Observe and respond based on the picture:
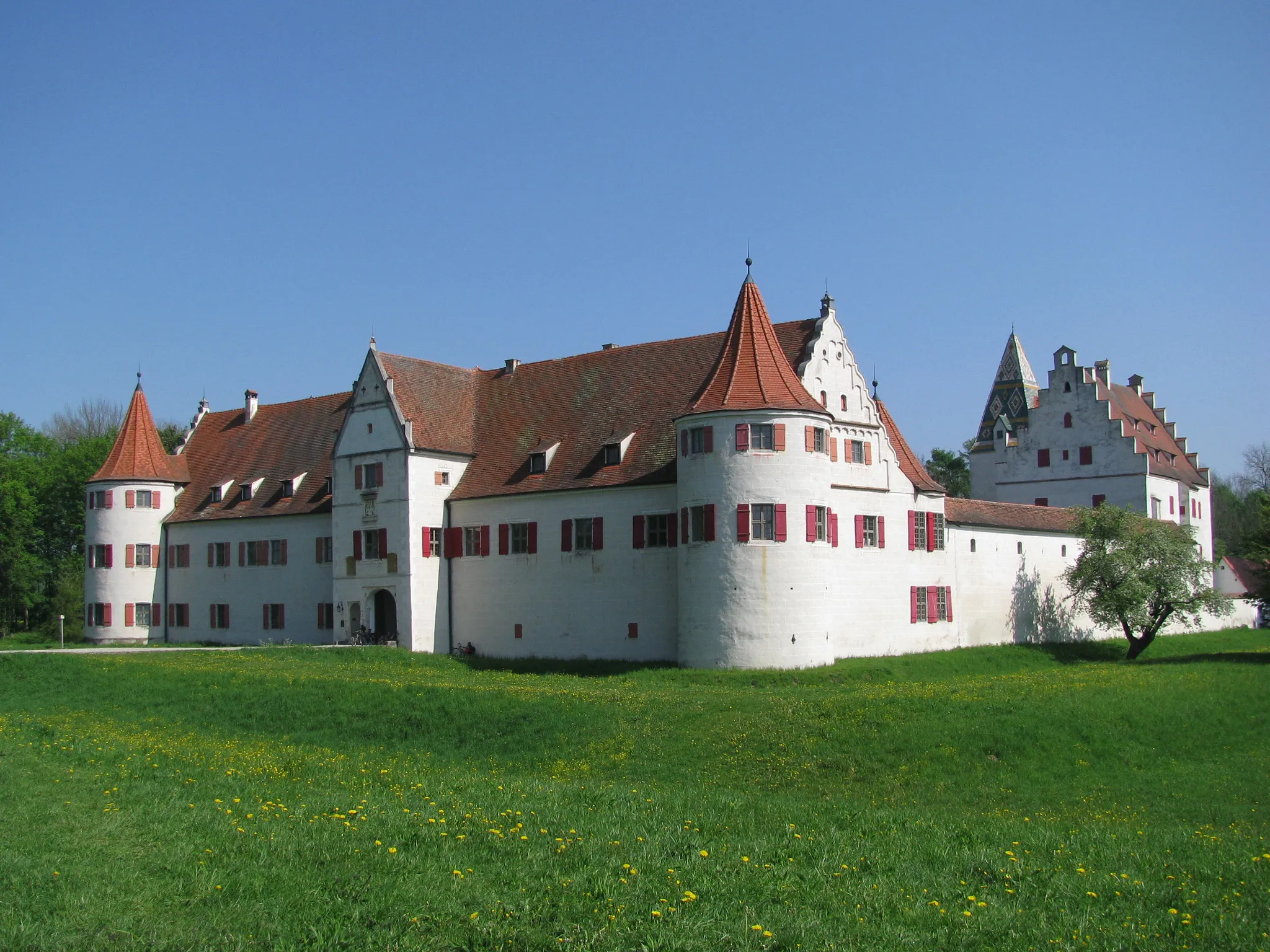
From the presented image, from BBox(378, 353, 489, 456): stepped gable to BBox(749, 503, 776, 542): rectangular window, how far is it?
15.3 m

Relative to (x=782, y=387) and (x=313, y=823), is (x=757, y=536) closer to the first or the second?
(x=782, y=387)

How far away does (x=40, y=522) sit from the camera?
261 ft

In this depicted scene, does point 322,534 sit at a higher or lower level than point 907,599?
higher

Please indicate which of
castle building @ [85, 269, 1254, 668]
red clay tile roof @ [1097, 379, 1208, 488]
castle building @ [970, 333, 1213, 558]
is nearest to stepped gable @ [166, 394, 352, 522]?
castle building @ [85, 269, 1254, 668]

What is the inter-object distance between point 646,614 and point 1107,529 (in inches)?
865

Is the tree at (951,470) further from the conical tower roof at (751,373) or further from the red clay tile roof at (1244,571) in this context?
the conical tower roof at (751,373)

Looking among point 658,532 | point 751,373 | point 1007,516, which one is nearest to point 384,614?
point 658,532

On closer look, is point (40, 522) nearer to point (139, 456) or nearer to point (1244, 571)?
point (139, 456)

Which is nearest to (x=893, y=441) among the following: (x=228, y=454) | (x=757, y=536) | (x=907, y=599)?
(x=907, y=599)

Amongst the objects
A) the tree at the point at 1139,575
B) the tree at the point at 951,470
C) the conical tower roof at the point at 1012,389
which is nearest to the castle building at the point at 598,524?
the tree at the point at 1139,575

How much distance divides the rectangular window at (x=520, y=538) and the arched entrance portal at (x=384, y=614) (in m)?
6.20

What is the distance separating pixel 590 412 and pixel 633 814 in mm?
32711

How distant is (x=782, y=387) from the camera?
40562mm

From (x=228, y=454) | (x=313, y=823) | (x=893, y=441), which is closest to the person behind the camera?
(x=313, y=823)
